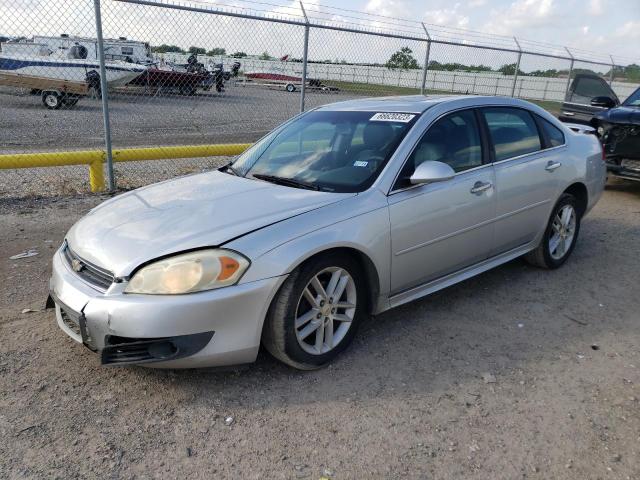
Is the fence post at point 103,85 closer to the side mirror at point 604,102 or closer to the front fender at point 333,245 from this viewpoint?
the front fender at point 333,245

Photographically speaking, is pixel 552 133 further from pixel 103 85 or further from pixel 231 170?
pixel 103 85

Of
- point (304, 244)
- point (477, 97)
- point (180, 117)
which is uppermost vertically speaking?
point (477, 97)

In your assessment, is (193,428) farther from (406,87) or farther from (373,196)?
(406,87)

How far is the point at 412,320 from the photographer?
3.87 meters

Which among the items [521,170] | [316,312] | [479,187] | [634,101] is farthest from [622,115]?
[316,312]

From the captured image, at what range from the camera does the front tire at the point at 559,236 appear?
4.77 meters

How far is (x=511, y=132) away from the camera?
4359 millimetres

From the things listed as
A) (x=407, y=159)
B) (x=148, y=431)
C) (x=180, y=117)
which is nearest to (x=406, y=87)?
(x=180, y=117)

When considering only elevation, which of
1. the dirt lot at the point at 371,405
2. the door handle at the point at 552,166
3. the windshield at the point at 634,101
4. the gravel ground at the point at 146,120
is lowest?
the gravel ground at the point at 146,120

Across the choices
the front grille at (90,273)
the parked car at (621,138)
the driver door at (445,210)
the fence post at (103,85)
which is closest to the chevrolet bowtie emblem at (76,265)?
the front grille at (90,273)

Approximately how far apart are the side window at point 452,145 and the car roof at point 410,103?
0.14m

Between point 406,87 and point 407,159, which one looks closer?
point 407,159

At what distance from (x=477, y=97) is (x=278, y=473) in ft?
10.5

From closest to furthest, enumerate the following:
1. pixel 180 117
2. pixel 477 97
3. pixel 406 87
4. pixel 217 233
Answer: pixel 217 233 → pixel 477 97 → pixel 406 87 → pixel 180 117
